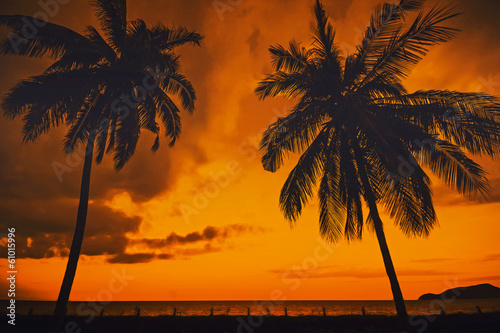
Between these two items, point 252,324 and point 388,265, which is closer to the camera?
point 388,265

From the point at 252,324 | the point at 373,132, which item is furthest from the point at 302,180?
the point at 252,324

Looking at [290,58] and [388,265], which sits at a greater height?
[290,58]

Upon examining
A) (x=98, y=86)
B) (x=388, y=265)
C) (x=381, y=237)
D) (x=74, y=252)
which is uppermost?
(x=98, y=86)

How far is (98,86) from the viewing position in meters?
16.3

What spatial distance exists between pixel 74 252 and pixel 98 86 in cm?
782

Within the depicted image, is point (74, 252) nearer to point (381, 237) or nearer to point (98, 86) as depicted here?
point (98, 86)

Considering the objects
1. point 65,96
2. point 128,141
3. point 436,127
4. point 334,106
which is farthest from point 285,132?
point 65,96

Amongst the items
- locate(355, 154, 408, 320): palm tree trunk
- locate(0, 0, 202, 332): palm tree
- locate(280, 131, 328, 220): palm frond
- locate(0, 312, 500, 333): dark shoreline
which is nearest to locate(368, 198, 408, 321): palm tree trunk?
locate(355, 154, 408, 320): palm tree trunk

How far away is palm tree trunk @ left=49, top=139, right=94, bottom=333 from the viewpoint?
43.1 ft

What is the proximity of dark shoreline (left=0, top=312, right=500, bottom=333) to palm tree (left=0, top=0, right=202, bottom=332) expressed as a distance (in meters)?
4.40

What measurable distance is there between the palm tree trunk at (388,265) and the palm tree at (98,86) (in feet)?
37.8

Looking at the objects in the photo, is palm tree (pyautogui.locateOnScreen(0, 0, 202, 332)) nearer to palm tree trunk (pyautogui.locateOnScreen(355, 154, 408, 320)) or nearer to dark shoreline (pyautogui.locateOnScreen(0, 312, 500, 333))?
dark shoreline (pyautogui.locateOnScreen(0, 312, 500, 333))

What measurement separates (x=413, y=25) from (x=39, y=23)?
15429 mm

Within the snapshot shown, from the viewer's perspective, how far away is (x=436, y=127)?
41.7ft
